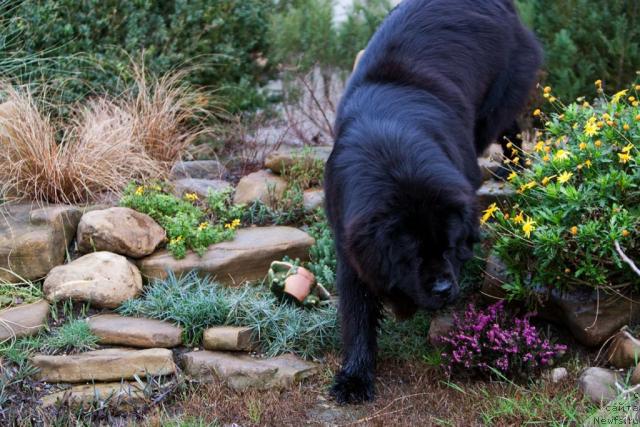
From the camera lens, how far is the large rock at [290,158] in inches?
225

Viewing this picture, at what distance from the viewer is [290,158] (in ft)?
18.8

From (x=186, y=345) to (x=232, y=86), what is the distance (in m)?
2.98

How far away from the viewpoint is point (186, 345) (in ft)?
14.5

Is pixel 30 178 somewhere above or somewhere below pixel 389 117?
below

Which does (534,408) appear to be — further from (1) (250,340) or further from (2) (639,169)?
(1) (250,340)

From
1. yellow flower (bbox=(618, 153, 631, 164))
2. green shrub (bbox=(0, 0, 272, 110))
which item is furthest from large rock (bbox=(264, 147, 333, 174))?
yellow flower (bbox=(618, 153, 631, 164))

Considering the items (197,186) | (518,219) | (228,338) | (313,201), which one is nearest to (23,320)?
(228,338)

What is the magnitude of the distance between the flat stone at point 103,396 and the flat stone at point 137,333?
0.93 feet

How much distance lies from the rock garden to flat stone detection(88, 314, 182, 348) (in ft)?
0.04

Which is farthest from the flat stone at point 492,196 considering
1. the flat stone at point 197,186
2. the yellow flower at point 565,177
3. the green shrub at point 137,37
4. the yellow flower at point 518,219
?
the green shrub at point 137,37

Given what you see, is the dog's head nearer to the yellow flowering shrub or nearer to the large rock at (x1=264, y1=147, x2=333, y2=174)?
the yellow flowering shrub

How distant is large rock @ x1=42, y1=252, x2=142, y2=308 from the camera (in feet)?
15.0

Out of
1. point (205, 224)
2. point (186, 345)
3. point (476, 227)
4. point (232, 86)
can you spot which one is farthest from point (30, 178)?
point (476, 227)

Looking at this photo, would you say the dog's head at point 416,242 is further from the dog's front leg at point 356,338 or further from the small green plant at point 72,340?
the small green plant at point 72,340
